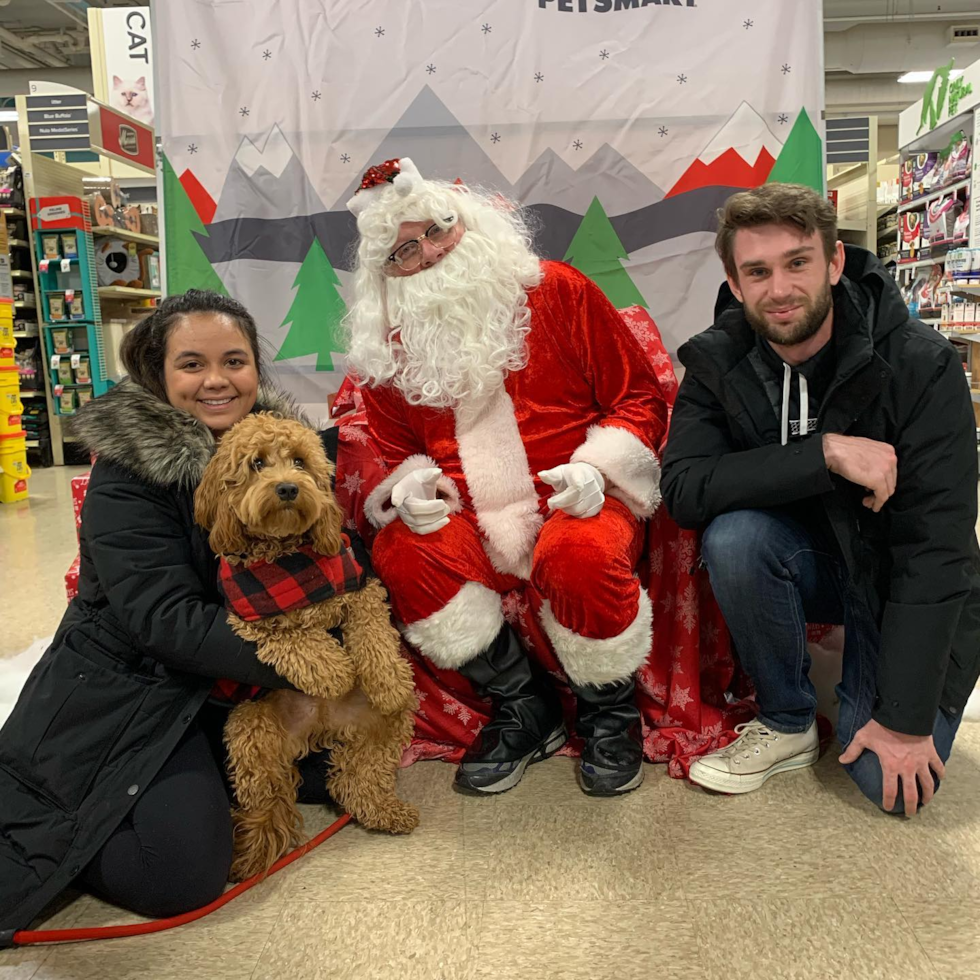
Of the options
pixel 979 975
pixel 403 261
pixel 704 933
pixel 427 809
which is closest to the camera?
pixel 979 975

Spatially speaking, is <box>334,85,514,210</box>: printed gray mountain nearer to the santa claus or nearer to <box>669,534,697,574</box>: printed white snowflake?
the santa claus

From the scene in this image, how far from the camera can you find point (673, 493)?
71.0 inches

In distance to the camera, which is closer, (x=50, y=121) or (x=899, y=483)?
(x=899, y=483)

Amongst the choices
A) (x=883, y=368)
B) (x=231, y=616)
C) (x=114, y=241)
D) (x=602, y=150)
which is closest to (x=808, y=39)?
(x=602, y=150)

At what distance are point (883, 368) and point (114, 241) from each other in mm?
Answer: 7013

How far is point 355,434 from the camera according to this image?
214cm

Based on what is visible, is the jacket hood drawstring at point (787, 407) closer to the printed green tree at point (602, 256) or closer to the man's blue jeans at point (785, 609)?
the man's blue jeans at point (785, 609)

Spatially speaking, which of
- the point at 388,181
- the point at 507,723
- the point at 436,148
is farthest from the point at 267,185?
the point at 507,723

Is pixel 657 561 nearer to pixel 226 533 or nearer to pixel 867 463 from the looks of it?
pixel 867 463

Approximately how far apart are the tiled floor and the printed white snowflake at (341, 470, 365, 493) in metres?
0.72

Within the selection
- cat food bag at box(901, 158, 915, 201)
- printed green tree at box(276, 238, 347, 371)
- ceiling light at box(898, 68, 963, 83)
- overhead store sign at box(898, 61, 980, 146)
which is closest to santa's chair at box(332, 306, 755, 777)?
printed green tree at box(276, 238, 347, 371)

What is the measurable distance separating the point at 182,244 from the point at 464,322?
4.44ft

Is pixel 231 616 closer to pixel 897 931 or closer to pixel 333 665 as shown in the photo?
pixel 333 665

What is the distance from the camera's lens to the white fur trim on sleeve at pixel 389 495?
6.39 ft
